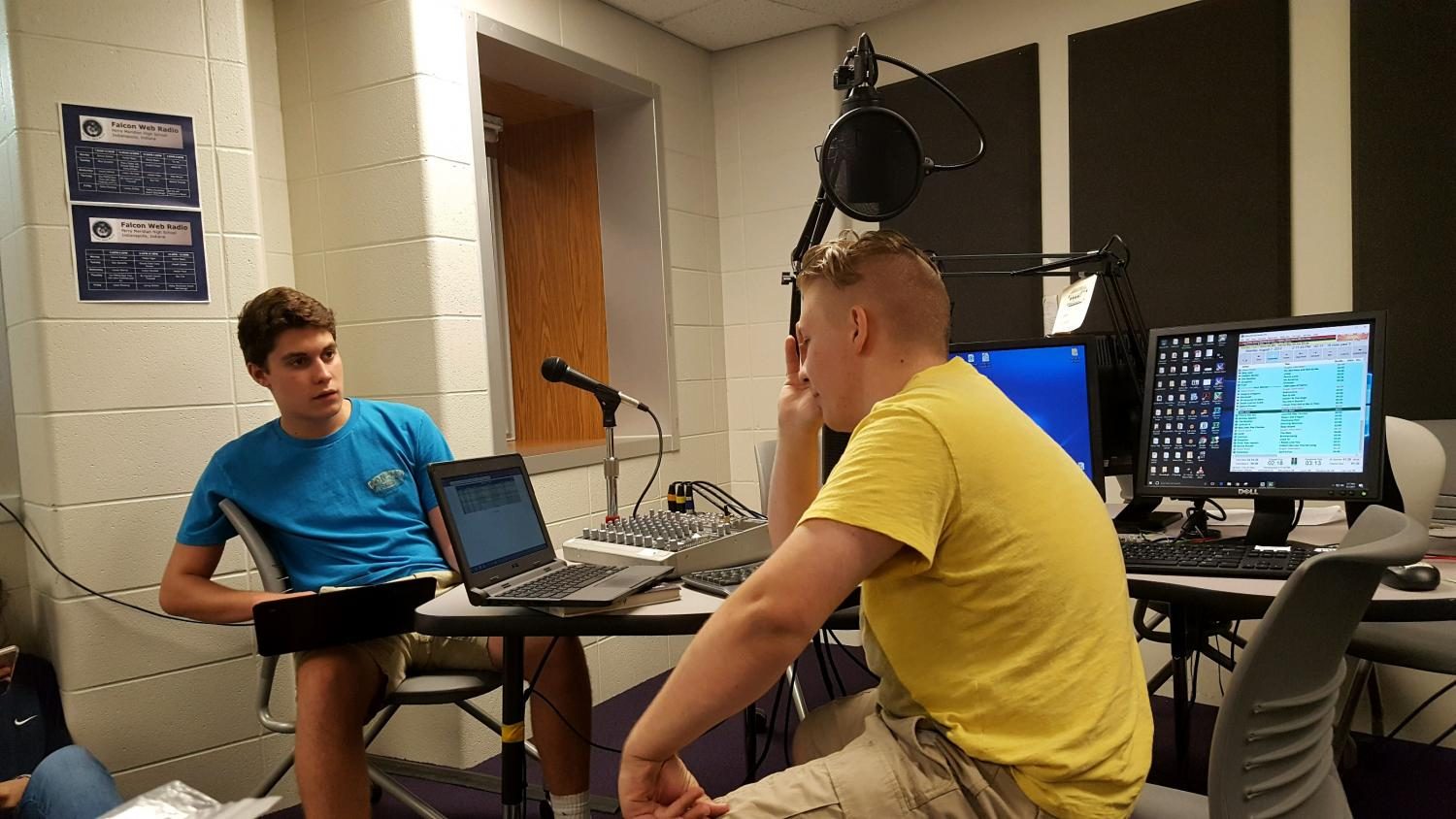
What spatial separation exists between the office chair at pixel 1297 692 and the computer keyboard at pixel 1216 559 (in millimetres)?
377

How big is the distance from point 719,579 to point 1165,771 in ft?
5.50

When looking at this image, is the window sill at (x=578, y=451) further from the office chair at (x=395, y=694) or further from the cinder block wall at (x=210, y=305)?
the office chair at (x=395, y=694)

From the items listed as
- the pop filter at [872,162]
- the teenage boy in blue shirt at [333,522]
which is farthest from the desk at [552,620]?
the pop filter at [872,162]

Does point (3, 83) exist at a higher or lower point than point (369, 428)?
higher

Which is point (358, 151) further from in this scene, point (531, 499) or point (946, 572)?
Result: point (946, 572)

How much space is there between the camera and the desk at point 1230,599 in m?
1.35

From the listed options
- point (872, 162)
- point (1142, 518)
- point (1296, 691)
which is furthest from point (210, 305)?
point (1296, 691)

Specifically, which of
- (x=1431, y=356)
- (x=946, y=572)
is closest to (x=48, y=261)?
(x=946, y=572)

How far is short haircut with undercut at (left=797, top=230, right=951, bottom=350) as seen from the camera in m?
1.29

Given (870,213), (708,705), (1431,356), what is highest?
(870,213)

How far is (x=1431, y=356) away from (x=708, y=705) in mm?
2615

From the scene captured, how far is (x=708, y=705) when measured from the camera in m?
1.07

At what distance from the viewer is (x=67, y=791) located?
1.75 meters

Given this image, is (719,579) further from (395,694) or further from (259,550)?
(259,550)
